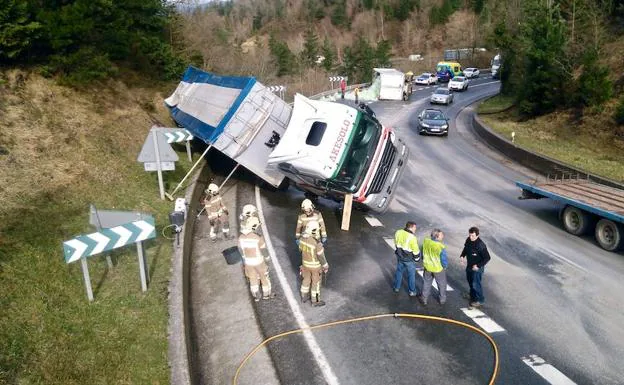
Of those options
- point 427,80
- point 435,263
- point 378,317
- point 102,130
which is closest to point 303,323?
point 378,317

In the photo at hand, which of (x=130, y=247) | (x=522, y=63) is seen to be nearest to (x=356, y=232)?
(x=130, y=247)

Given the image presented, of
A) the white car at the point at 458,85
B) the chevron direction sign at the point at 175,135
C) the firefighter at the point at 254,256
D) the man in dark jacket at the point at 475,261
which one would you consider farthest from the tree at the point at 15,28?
the white car at the point at 458,85

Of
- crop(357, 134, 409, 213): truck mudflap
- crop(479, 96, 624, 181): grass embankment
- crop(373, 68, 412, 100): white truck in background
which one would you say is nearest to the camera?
crop(357, 134, 409, 213): truck mudflap

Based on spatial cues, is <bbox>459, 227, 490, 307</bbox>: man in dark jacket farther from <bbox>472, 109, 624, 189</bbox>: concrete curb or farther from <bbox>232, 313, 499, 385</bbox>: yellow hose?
<bbox>472, 109, 624, 189</bbox>: concrete curb

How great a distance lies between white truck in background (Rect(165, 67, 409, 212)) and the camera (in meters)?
11.3

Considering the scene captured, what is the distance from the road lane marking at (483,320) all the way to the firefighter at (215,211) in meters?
5.91

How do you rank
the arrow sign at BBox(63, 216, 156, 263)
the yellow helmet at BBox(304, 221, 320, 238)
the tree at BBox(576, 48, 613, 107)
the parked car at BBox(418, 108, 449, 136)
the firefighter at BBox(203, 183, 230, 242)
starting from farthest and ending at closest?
the parked car at BBox(418, 108, 449, 136), the tree at BBox(576, 48, 613, 107), the firefighter at BBox(203, 183, 230, 242), the yellow helmet at BBox(304, 221, 320, 238), the arrow sign at BBox(63, 216, 156, 263)

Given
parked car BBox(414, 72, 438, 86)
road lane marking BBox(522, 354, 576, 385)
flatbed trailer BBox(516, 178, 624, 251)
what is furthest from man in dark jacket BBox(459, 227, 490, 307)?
parked car BBox(414, 72, 438, 86)

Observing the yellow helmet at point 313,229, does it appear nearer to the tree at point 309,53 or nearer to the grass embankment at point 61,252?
the grass embankment at point 61,252

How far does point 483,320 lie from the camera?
26.1ft

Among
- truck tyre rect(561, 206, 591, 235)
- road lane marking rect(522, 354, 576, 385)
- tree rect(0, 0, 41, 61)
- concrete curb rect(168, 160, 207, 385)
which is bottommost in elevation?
truck tyre rect(561, 206, 591, 235)

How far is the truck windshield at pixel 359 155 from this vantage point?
1122 centimetres

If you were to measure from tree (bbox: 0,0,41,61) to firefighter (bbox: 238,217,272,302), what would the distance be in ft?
45.6

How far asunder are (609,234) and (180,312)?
9377 millimetres
